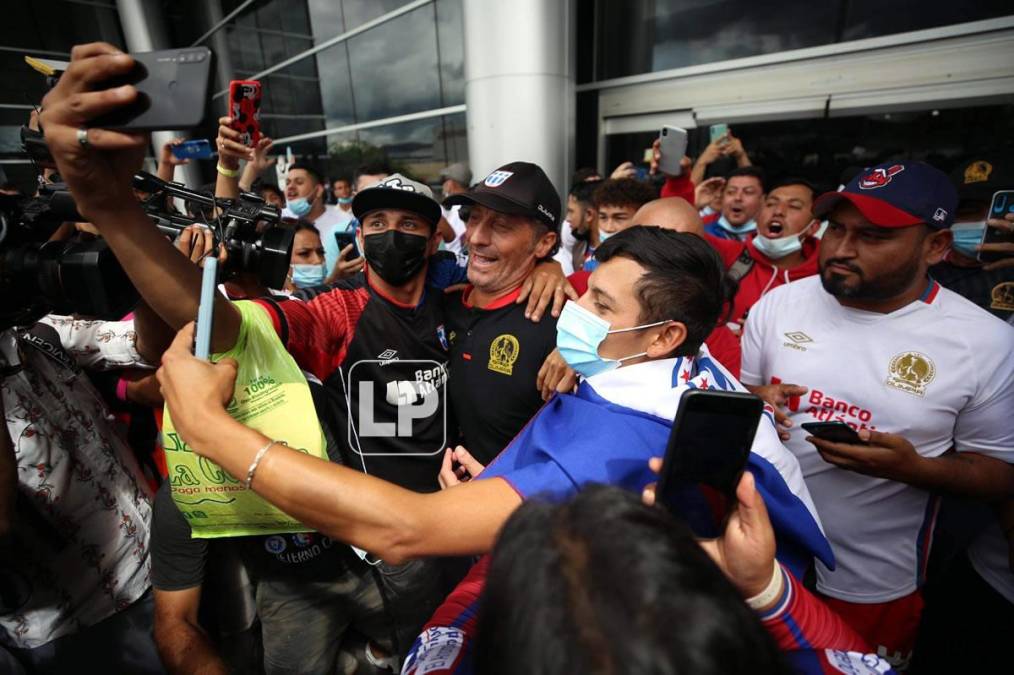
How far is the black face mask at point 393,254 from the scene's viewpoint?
2029 millimetres

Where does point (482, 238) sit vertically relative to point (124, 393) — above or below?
above

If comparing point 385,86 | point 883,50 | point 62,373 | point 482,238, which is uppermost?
point 385,86

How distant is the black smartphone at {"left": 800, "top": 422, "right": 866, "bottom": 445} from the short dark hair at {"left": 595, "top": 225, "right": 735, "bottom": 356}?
1.74ft

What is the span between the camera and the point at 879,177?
1831mm

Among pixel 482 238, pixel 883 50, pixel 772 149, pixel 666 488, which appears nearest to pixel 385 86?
pixel 772 149

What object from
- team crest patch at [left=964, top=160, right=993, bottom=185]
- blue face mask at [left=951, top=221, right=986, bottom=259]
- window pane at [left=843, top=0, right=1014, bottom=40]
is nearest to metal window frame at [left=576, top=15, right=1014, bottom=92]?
window pane at [left=843, top=0, right=1014, bottom=40]

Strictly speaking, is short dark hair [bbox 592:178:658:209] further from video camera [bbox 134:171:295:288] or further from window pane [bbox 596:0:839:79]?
window pane [bbox 596:0:839:79]

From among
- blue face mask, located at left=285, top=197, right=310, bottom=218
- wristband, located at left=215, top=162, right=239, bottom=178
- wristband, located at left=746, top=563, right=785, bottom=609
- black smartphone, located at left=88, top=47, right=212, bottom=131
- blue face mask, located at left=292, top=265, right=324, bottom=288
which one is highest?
black smartphone, located at left=88, top=47, right=212, bottom=131

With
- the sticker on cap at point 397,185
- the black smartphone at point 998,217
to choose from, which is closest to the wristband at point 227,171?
the sticker on cap at point 397,185

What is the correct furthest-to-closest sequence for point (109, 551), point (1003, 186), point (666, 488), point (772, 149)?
1. point (772, 149)
2. point (1003, 186)
3. point (109, 551)
4. point (666, 488)

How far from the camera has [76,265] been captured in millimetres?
1095

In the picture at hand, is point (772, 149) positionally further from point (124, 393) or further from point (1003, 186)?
point (124, 393)

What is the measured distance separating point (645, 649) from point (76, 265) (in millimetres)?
1375

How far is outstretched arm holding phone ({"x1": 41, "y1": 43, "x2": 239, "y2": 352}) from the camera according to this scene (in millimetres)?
880
